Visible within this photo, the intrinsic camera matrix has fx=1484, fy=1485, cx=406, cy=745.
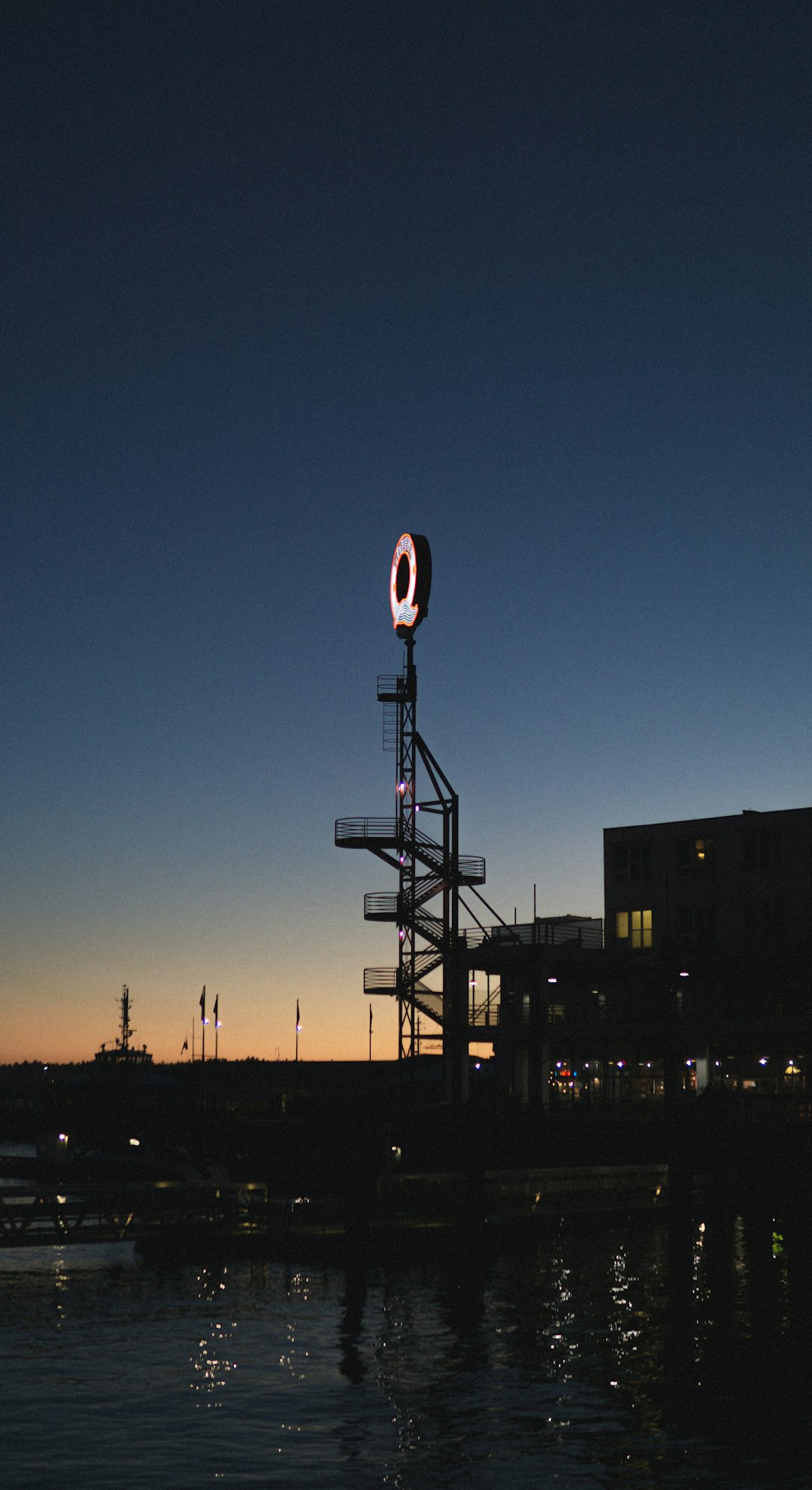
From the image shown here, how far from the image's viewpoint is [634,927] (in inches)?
3450

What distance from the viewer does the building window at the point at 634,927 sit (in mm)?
86875

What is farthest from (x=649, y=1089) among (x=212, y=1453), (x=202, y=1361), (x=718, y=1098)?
(x=212, y=1453)

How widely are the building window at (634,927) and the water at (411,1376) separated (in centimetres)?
4225

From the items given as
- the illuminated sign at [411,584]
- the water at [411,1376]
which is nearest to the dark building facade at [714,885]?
the illuminated sign at [411,584]

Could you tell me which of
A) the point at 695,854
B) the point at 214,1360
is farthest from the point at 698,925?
the point at 214,1360

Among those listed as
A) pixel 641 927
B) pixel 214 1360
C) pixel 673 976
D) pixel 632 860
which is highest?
pixel 632 860

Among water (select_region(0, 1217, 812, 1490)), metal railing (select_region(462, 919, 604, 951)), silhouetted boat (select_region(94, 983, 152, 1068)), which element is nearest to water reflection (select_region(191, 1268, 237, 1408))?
water (select_region(0, 1217, 812, 1490))

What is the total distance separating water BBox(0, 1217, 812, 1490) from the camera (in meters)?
23.5

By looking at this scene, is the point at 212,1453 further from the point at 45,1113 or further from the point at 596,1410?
the point at 45,1113

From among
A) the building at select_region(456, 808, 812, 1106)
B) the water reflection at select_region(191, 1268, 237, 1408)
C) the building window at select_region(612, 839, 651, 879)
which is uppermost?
the building window at select_region(612, 839, 651, 879)

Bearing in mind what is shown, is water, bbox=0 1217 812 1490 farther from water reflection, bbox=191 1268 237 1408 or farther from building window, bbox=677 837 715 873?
building window, bbox=677 837 715 873

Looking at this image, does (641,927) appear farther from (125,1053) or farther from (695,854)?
(125,1053)

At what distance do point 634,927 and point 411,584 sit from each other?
26.0 m

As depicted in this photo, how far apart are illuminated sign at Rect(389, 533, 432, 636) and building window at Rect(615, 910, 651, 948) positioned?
77.3 feet
